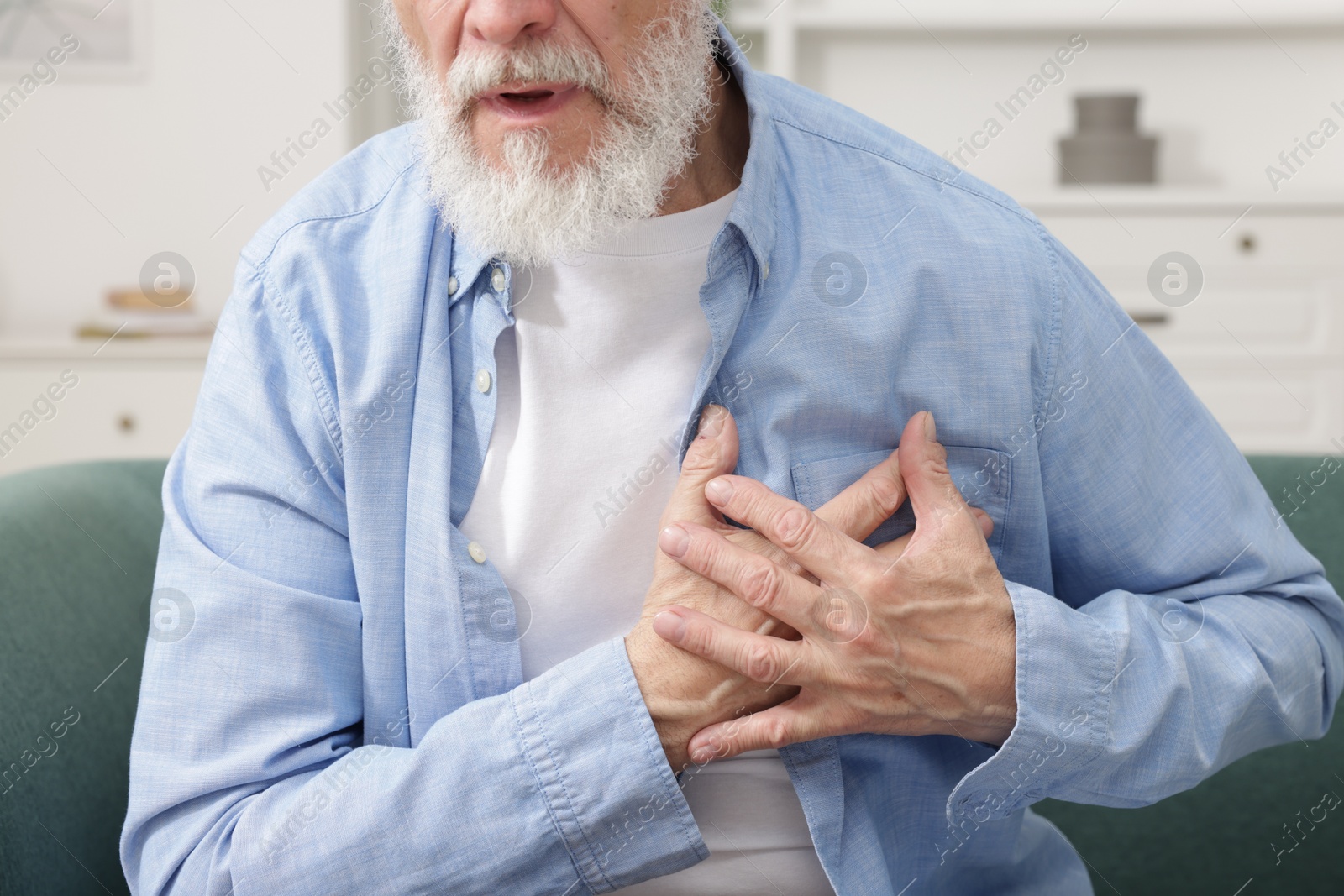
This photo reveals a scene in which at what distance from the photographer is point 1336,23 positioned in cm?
305

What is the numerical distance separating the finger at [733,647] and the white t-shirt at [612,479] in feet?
0.39

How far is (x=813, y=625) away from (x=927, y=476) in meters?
0.14

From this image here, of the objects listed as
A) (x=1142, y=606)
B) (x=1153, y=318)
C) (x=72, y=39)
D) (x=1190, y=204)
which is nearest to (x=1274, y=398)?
(x=1153, y=318)

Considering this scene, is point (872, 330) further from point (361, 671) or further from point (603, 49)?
point (361, 671)

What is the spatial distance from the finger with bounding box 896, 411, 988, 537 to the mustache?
33 centimetres

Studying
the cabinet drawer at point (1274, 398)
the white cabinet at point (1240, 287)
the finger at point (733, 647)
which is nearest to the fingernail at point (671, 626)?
the finger at point (733, 647)

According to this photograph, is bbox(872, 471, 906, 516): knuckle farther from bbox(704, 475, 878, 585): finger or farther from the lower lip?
the lower lip

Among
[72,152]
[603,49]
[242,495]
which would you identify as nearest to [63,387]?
[72,152]

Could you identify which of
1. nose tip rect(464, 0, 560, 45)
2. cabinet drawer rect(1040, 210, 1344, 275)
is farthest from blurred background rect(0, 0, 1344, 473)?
nose tip rect(464, 0, 560, 45)

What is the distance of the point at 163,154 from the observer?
9.61 ft

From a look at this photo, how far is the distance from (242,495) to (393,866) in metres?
0.28

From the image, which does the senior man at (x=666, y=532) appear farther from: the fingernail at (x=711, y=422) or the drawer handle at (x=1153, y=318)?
the drawer handle at (x=1153, y=318)

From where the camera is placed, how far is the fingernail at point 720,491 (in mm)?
786

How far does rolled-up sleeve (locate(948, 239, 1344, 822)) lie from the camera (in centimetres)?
79
